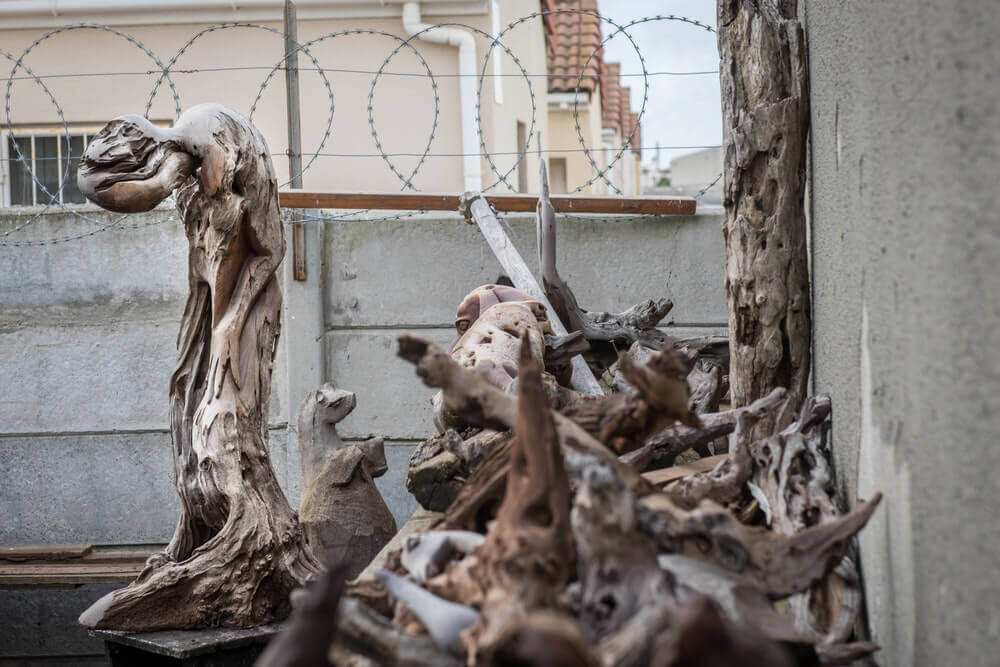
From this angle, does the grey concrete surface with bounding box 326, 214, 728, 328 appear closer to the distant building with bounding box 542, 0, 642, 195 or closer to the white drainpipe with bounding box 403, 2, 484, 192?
the white drainpipe with bounding box 403, 2, 484, 192

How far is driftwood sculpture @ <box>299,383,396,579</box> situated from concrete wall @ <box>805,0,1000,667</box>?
216cm

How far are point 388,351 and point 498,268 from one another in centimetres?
79

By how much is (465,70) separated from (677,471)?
691 cm

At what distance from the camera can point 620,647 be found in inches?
47.7

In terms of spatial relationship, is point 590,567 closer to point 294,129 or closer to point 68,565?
point 68,565

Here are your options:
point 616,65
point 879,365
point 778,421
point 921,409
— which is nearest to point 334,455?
point 778,421

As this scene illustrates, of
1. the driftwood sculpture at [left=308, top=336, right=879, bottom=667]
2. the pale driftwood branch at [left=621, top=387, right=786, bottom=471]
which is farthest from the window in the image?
the driftwood sculpture at [left=308, top=336, right=879, bottom=667]

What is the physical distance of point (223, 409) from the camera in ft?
11.6

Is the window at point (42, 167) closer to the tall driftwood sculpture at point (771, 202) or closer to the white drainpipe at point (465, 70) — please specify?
the white drainpipe at point (465, 70)

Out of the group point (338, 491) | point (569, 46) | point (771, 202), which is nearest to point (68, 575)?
point (338, 491)

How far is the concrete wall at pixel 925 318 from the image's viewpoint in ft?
4.25

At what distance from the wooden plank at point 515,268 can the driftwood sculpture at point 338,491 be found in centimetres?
92

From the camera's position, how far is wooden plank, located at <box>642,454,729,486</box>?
2.68 metres

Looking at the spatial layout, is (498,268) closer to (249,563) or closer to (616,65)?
(249,563)
